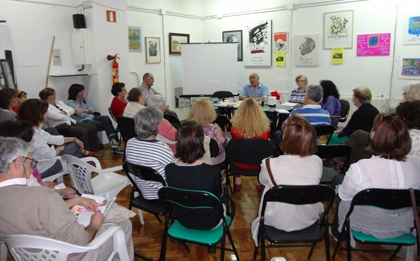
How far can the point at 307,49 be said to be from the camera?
7137mm

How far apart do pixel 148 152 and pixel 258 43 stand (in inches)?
228

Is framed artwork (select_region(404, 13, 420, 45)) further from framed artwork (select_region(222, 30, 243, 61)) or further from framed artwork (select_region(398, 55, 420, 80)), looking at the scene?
framed artwork (select_region(222, 30, 243, 61))

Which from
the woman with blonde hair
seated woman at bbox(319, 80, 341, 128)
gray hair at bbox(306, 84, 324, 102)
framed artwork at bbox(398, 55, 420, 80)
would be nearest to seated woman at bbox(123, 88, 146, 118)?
the woman with blonde hair

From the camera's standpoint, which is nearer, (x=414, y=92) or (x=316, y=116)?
(x=414, y=92)

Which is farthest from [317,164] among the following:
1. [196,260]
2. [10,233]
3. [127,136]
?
[127,136]

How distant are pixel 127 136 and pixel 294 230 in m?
3.06

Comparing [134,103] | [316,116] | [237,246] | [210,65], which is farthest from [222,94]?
[237,246]

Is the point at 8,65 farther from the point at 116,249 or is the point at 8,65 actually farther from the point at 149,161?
the point at 116,249

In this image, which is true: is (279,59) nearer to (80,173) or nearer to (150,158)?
(150,158)

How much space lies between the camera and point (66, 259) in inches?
69.3

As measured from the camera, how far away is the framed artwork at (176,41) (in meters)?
7.91

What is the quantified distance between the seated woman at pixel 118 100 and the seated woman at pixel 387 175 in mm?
4322

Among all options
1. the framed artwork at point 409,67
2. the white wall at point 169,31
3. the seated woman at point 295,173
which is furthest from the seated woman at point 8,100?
the framed artwork at point 409,67

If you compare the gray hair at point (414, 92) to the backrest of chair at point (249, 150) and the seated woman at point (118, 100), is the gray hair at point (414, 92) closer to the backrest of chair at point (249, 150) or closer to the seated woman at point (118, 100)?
the backrest of chair at point (249, 150)
